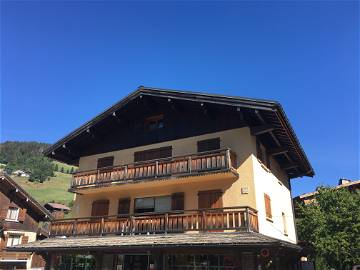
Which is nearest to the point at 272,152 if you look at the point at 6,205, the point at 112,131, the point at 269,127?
the point at 269,127

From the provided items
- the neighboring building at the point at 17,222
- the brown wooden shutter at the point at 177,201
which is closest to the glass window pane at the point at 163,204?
the brown wooden shutter at the point at 177,201

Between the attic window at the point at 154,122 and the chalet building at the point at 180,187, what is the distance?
0.07m

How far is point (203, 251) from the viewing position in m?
15.6

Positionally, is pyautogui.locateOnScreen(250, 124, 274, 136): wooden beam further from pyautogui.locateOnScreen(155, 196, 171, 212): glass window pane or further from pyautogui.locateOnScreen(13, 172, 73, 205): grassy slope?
pyautogui.locateOnScreen(13, 172, 73, 205): grassy slope

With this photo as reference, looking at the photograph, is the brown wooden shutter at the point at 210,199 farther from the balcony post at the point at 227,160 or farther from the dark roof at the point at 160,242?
the dark roof at the point at 160,242

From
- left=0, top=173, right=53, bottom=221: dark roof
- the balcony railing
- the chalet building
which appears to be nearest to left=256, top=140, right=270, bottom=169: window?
the chalet building

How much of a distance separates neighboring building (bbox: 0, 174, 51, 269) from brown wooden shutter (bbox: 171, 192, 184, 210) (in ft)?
56.5

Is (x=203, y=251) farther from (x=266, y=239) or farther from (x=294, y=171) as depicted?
(x=294, y=171)

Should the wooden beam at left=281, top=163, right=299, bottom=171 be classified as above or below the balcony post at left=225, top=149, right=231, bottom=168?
above

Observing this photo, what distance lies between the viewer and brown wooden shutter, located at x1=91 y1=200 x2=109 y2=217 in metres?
21.3

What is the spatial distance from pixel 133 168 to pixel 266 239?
882 cm

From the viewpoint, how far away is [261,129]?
1802 cm

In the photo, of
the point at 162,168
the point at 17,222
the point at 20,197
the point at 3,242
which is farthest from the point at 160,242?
the point at 20,197

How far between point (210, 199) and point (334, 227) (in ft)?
29.1
